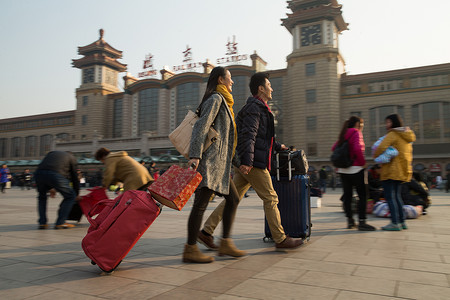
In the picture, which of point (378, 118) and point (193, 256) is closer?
point (193, 256)

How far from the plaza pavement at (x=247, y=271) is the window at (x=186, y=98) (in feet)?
153

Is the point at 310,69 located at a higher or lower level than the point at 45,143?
higher

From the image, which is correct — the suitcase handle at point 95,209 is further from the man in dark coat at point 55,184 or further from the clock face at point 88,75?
the clock face at point 88,75

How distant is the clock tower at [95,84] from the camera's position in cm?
5728

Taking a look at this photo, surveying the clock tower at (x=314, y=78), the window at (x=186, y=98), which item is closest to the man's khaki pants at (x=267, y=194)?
the clock tower at (x=314, y=78)

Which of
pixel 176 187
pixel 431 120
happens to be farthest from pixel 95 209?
pixel 431 120

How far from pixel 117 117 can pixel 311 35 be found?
114ft

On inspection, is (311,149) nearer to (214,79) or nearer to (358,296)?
(214,79)

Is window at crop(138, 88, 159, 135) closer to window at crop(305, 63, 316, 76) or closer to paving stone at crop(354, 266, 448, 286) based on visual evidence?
window at crop(305, 63, 316, 76)

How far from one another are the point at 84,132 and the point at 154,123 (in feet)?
44.4

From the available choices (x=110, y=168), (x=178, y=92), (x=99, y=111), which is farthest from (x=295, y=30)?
(x=110, y=168)

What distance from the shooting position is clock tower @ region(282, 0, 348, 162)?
39188 mm

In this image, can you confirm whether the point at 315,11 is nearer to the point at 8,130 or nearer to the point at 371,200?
the point at 371,200

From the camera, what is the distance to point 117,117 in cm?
5825
